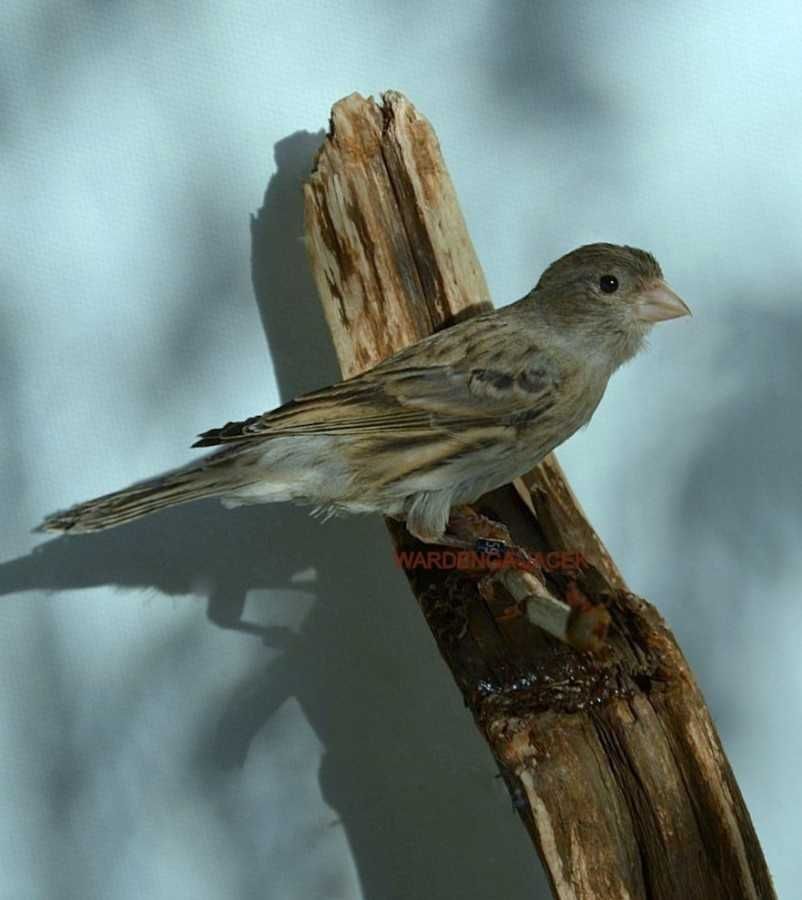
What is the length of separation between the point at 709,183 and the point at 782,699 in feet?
4.84

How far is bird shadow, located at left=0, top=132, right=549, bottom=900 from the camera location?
10.8ft

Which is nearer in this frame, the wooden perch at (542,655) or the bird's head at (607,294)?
the wooden perch at (542,655)

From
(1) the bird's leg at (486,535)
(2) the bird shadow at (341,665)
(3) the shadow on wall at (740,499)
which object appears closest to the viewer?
(1) the bird's leg at (486,535)

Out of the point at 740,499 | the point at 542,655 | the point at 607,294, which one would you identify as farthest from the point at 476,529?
the point at 740,499

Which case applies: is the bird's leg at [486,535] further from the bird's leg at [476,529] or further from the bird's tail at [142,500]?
the bird's tail at [142,500]

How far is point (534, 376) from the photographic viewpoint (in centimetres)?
284

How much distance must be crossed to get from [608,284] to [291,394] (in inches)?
35.7

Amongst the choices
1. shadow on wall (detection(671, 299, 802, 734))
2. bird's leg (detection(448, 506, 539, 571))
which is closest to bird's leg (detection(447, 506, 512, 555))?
bird's leg (detection(448, 506, 539, 571))

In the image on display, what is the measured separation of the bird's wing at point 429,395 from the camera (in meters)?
2.77

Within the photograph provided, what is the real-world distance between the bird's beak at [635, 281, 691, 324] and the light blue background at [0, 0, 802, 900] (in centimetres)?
66

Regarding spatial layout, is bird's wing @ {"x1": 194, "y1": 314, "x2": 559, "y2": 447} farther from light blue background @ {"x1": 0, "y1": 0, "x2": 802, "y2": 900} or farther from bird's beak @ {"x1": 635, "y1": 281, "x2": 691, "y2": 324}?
light blue background @ {"x1": 0, "y1": 0, "x2": 802, "y2": 900}

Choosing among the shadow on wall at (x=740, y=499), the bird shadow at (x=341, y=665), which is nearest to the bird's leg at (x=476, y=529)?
the bird shadow at (x=341, y=665)

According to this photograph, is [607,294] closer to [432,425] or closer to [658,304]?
[658,304]

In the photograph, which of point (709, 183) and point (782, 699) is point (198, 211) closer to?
point (709, 183)
